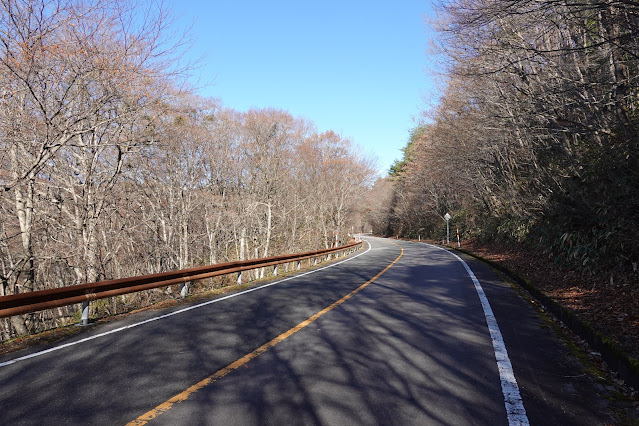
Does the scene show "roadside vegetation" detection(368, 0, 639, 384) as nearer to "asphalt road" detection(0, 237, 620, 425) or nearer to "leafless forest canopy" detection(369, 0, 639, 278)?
"leafless forest canopy" detection(369, 0, 639, 278)

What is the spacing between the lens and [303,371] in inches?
167

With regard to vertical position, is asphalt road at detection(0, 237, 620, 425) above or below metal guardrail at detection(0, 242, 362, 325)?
below

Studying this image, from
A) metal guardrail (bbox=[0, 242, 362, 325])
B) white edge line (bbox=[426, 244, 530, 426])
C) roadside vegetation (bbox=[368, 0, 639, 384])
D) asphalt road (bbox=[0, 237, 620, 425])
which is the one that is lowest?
white edge line (bbox=[426, 244, 530, 426])

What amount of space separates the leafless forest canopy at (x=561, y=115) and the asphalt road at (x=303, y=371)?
404 centimetres

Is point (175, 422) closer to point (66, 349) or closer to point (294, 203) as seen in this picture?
point (66, 349)

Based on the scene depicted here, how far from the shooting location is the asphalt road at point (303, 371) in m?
3.29

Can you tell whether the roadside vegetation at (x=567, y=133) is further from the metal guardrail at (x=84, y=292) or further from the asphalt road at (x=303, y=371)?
the metal guardrail at (x=84, y=292)

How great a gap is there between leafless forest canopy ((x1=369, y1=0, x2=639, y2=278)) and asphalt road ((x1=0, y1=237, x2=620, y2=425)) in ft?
13.2

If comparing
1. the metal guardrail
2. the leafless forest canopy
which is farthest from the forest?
the leafless forest canopy

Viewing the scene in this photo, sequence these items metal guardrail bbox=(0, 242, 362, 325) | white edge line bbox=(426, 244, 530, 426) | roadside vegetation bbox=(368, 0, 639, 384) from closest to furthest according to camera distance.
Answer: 1. white edge line bbox=(426, 244, 530, 426)
2. metal guardrail bbox=(0, 242, 362, 325)
3. roadside vegetation bbox=(368, 0, 639, 384)

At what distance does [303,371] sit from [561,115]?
40.3ft

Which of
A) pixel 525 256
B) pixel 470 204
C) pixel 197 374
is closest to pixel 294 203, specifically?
pixel 470 204

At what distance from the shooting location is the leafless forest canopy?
8.09 meters

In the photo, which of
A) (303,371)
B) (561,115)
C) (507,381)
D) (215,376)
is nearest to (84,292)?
(215,376)
